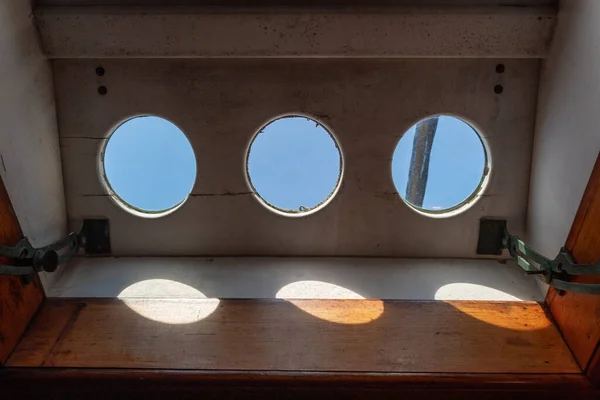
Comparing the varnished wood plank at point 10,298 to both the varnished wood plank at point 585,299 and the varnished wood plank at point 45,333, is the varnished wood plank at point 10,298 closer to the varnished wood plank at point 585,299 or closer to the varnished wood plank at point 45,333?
the varnished wood plank at point 45,333

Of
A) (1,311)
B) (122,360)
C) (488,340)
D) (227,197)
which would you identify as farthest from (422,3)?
(1,311)

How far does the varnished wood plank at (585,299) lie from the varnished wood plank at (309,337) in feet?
0.14

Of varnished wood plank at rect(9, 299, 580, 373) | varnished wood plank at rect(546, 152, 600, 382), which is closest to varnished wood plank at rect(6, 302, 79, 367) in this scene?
varnished wood plank at rect(9, 299, 580, 373)

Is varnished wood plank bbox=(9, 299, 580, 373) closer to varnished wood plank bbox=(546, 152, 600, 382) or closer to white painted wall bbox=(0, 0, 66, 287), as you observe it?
varnished wood plank bbox=(546, 152, 600, 382)

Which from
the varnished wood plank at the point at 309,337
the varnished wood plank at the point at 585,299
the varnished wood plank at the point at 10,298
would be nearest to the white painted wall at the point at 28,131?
the varnished wood plank at the point at 10,298

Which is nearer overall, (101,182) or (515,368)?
(515,368)

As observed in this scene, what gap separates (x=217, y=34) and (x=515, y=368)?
1294mm

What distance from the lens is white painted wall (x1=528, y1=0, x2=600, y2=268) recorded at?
125 cm

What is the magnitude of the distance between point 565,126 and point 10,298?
1646 mm

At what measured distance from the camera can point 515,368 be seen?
1.21m

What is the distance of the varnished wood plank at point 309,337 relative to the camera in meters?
1.22

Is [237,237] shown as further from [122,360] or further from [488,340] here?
[488,340]

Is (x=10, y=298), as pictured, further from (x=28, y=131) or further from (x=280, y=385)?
(x=280, y=385)

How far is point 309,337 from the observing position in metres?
1.30
